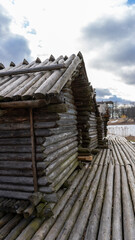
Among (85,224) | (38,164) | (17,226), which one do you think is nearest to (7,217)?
(17,226)

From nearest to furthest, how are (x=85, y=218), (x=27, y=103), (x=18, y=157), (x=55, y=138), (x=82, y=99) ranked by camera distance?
(x=27, y=103)
(x=85, y=218)
(x=18, y=157)
(x=55, y=138)
(x=82, y=99)

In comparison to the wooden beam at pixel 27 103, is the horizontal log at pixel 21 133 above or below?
below

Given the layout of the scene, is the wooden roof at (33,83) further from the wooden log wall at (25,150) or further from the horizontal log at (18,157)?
the horizontal log at (18,157)

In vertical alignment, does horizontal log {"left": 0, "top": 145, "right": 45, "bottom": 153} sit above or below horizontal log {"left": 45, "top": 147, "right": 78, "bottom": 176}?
above

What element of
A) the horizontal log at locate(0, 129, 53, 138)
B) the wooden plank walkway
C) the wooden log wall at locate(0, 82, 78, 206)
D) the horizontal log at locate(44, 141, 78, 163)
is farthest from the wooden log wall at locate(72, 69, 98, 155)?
the horizontal log at locate(0, 129, 53, 138)

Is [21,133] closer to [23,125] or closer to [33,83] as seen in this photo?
[23,125]

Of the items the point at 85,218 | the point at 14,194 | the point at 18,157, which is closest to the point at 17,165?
the point at 18,157

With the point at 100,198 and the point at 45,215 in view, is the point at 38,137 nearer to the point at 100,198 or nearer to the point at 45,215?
the point at 45,215

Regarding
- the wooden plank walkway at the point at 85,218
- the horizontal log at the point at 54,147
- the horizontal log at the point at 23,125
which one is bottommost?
the wooden plank walkway at the point at 85,218

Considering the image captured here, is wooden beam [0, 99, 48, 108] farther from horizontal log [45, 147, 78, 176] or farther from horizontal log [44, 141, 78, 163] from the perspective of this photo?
horizontal log [45, 147, 78, 176]

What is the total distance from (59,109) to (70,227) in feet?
8.56

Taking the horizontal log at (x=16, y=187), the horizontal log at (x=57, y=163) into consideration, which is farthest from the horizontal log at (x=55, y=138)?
the horizontal log at (x=16, y=187)

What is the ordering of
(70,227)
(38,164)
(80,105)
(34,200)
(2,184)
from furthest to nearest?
(80,105) < (2,184) < (38,164) < (34,200) < (70,227)

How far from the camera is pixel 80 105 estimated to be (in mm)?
7082
